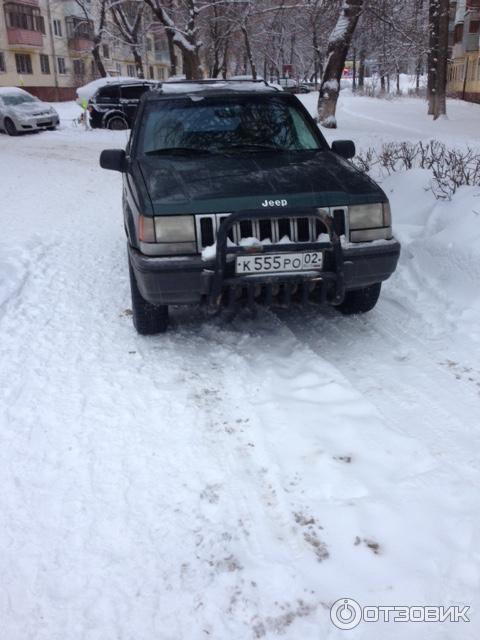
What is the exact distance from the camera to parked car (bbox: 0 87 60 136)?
20000 mm

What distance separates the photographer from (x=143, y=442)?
118 inches

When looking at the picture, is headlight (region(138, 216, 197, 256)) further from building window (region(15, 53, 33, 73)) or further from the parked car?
building window (region(15, 53, 33, 73))

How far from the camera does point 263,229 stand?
3.60m

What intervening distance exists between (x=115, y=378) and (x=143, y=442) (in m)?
0.77

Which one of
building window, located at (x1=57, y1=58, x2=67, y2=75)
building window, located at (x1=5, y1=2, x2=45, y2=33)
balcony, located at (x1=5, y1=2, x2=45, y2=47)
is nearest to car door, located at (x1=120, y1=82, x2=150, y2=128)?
balcony, located at (x1=5, y1=2, x2=45, y2=47)

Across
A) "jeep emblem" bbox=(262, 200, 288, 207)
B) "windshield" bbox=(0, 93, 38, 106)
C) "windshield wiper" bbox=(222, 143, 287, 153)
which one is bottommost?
"jeep emblem" bbox=(262, 200, 288, 207)

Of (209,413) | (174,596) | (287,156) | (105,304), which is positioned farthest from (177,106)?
(174,596)

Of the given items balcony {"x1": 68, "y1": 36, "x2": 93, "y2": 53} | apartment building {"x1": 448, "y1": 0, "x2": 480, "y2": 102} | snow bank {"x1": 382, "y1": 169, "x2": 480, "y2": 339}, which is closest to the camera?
snow bank {"x1": 382, "y1": 169, "x2": 480, "y2": 339}

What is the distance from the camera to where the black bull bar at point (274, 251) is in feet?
11.5

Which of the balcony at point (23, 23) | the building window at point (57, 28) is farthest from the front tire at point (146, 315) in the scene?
the building window at point (57, 28)

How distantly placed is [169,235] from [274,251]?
658 millimetres

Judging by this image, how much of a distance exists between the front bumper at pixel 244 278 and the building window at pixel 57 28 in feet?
166

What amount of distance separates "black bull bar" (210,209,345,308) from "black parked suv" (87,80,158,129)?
1880 centimetres

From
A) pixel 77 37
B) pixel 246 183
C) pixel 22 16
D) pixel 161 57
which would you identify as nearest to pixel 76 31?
pixel 77 37
